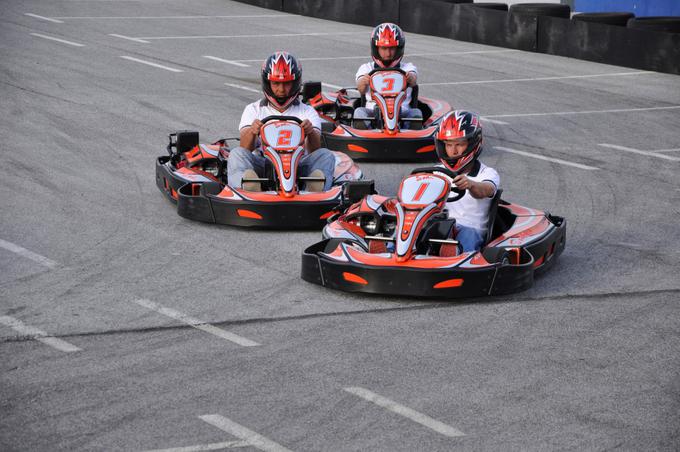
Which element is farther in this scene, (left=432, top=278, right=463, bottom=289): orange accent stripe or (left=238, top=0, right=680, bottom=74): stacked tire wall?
(left=238, top=0, right=680, bottom=74): stacked tire wall

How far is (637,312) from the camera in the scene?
7262 mm

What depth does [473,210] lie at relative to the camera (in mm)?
8031

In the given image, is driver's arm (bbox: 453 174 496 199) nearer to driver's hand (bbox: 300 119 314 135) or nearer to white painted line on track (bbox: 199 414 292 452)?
driver's hand (bbox: 300 119 314 135)

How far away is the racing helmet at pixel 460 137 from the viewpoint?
315 inches

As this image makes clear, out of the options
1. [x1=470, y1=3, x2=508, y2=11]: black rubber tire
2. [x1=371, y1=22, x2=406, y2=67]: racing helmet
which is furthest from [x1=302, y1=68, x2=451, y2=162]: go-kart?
[x1=470, y1=3, x2=508, y2=11]: black rubber tire

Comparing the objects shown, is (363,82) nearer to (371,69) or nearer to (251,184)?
(371,69)

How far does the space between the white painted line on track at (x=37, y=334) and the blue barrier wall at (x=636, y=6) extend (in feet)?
58.8

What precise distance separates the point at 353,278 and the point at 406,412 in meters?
1.83

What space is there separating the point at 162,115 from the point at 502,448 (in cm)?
925

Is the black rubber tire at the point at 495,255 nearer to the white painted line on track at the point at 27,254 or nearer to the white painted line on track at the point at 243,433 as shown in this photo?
the white painted line on track at the point at 243,433

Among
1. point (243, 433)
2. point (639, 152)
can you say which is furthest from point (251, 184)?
point (639, 152)

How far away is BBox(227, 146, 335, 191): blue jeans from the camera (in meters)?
9.36

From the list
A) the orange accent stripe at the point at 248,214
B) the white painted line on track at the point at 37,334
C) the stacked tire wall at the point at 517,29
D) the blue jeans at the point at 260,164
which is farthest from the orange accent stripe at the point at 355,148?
the stacked tire wall at the point at 517,29

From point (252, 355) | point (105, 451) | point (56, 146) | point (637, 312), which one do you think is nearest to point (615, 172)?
point (637, 312)
